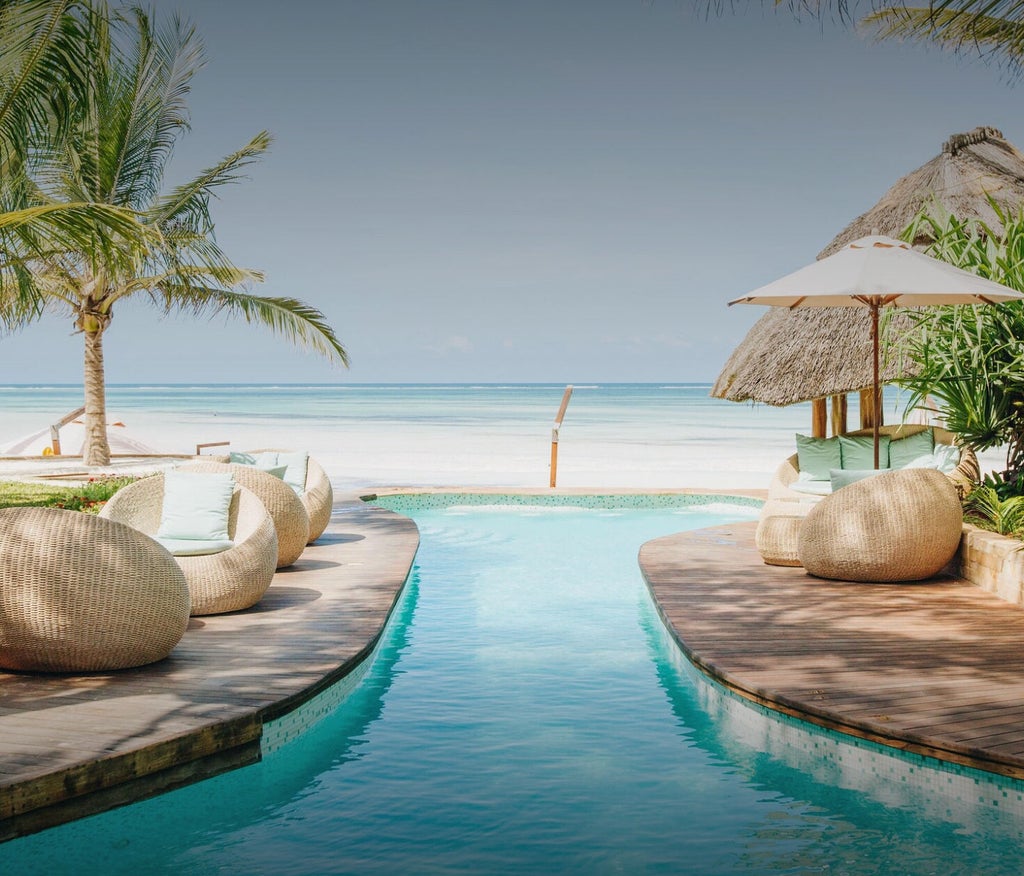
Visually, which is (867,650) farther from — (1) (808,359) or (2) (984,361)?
(1) (808,359)

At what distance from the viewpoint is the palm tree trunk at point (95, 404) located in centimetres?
1356

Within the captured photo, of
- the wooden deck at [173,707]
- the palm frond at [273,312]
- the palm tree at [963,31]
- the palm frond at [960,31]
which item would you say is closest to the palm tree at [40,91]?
the wooden deck at [173,707]

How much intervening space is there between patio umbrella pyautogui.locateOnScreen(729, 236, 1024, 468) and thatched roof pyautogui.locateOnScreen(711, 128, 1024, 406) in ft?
7.52

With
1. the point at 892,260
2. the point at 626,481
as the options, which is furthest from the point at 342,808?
the point at 626,481

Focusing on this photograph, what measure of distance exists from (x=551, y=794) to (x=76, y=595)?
199cm

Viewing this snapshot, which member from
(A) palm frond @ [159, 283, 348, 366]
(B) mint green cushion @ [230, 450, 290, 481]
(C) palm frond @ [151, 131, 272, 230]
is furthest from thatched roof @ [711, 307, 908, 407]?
Answer: (C) palm frond @ [151, 131, 272, 230]

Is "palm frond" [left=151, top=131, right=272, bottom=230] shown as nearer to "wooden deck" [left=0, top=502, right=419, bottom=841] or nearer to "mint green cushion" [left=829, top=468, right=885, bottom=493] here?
"wooden deck" [left=0, top=502, right=419, bottom=841]

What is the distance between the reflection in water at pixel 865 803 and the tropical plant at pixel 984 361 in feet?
11.3

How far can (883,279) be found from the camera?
6051 millimetres

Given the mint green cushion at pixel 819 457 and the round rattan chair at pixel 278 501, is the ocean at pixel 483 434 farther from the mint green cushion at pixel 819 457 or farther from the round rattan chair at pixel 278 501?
the round rattan chair at pixel 278 501

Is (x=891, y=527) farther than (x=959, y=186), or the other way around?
(x=959, y=186)

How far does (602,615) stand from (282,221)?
135ft

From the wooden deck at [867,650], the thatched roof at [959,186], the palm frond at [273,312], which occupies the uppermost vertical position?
the thatched roof at [959,186]

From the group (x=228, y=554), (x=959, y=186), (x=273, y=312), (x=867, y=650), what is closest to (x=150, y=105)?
(x=273, y=312)
